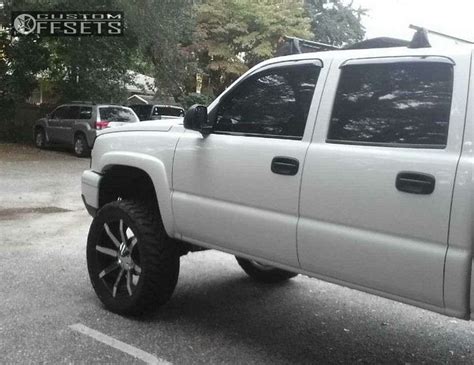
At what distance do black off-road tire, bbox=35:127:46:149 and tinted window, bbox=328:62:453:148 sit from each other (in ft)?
60.4

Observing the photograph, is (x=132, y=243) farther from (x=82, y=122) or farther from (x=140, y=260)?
(x=82, y=122)

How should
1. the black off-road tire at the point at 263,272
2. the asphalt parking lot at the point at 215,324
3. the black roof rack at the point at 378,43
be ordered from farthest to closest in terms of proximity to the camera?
the black off-road tire at the point at 263,272 → the asphalt parking lot at the point at 215,324 → the black roof rack at the point at 378,43

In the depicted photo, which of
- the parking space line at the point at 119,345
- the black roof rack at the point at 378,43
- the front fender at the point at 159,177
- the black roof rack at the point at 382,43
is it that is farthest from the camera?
the front fender at the point at 159,177

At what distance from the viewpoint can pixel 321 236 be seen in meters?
3.10

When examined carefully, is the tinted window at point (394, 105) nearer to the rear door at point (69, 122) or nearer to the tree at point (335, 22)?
the rear door at point (69, 122)

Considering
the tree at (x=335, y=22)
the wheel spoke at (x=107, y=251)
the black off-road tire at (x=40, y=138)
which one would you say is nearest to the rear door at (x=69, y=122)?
the black off-road tire at (x=40, y=138)

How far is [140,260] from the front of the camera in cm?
407

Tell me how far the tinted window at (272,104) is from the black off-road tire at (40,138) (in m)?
17.6

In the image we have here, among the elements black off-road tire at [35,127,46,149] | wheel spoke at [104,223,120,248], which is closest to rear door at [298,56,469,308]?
wheel spoke at [104,223,120,248]

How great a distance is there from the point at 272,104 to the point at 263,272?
6.88 ft

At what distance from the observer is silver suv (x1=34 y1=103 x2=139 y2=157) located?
57.2 ft

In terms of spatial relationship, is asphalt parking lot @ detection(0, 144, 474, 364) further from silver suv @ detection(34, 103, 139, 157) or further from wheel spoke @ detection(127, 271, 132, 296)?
silver suv @ detection(34, 103, 139, 157)

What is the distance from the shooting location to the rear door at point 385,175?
264 cm

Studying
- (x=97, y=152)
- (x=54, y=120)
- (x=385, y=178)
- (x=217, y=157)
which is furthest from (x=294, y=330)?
(x=54, y=120)
